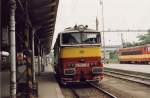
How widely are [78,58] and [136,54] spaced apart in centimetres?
3785

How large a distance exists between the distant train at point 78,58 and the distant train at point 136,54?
107 ft

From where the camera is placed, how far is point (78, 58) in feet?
62.0

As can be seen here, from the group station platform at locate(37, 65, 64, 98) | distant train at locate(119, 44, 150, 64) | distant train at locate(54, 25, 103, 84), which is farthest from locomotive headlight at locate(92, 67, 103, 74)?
distant train at locate(119, 44, 150, 64)

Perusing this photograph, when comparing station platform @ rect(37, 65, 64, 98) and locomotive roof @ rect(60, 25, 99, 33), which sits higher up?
locomotive roof @ rect(60, 25, 99, 33)

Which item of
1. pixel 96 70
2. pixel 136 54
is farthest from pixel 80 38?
pixel 136 54

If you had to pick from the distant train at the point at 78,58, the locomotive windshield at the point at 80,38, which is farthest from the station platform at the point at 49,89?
the locomotive windshield at the point at 80,38

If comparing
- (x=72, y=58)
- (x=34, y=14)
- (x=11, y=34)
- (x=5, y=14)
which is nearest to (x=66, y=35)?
(x=72, y=58)

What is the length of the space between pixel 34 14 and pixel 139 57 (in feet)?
131

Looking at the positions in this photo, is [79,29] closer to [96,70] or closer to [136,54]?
[96,70]

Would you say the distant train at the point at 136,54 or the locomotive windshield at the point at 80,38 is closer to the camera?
the locomotive windshield at the point at 80,38

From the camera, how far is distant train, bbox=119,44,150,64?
51.5 meters

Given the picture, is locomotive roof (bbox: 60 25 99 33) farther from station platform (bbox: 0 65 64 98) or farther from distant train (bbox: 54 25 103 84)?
station platform (bbox: 0 65 64 98)

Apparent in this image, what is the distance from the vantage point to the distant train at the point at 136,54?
51.5 m

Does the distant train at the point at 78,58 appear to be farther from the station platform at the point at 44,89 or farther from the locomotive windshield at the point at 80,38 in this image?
the station platform at the point at 44,89
